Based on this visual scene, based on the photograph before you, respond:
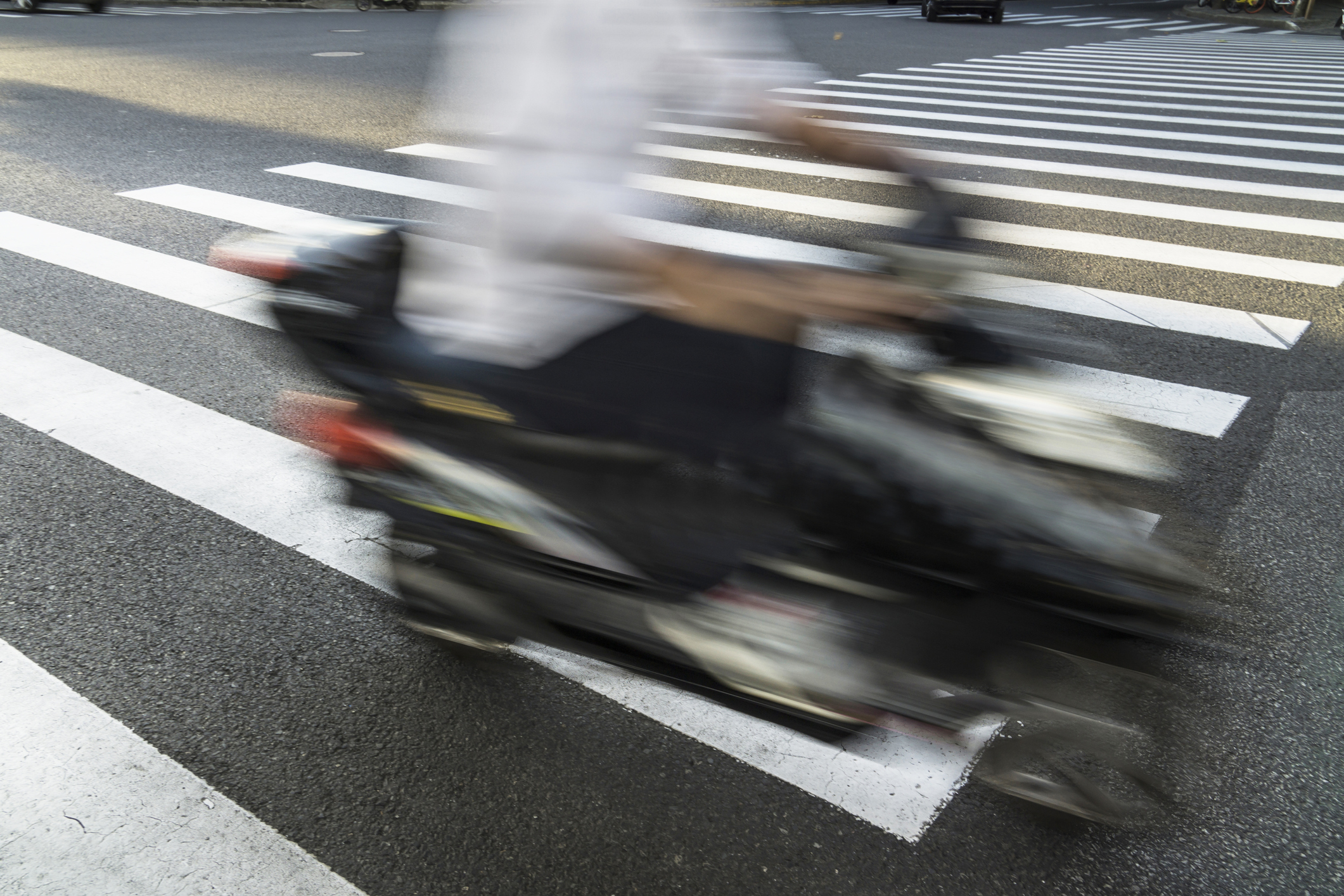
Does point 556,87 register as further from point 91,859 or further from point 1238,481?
point 1238,481

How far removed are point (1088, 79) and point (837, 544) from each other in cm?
1225

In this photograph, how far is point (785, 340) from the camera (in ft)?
5.82

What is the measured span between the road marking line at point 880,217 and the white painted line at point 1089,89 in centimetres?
562

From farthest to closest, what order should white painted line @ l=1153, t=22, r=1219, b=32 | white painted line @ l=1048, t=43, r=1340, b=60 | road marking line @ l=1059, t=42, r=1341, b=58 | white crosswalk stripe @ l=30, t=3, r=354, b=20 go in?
white painted line @ l=1153, t=22, r=1219, b=32 < white crosswalk stripe @ l=30, t=3, r=354, b=20 < road marking line @ l=1059, t=42, r=1341, b=58 < white painted line @ l=1048, t=43, r=1340, b=60

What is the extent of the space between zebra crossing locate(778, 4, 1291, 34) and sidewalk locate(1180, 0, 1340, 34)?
18.3 inches

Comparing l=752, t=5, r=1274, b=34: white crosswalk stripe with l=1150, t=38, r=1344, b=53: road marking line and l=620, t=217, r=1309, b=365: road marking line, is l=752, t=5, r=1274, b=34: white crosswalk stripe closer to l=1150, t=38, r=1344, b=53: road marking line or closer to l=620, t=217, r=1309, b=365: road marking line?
l=1150, t=38, r=1344, b=53: road marking line

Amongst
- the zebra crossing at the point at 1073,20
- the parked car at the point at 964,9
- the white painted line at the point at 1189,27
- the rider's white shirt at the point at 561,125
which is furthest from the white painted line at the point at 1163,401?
the white painted line at the point at 1189,27

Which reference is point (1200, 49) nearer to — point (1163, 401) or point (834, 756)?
point (1163, 401)

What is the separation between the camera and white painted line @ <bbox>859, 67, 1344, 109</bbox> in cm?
1056

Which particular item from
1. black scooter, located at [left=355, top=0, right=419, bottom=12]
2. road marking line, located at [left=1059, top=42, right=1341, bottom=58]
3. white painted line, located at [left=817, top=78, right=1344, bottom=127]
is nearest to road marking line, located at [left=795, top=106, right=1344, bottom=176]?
white painted line, located at [left=817, top=78, right=1344, bottom=127]

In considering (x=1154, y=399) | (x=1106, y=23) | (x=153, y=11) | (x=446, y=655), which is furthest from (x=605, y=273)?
(x=1106, y=23)

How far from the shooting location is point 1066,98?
10484 mm

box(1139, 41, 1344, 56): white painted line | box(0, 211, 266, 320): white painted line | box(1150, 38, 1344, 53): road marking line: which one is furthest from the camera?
box(1150, 38, 1344, 53): road marking line

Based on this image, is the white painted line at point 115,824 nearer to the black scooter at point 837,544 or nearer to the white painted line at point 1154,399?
the black scooter at point 837,544
